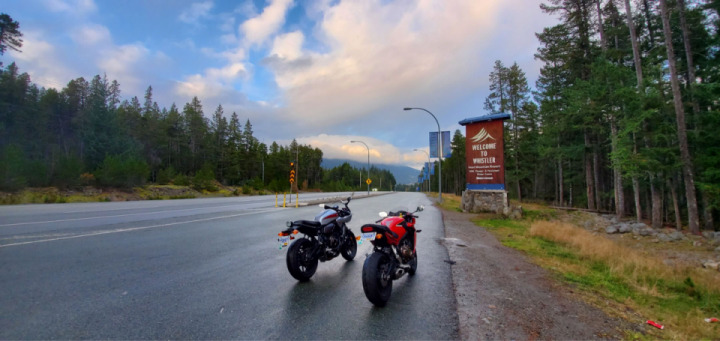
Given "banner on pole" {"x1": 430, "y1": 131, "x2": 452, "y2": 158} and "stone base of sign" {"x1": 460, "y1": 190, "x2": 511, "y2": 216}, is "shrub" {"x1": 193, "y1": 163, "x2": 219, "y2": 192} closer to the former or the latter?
"banner on pole" {"x1": 430, "y1": 131, "x2": 452, "y2": 158}

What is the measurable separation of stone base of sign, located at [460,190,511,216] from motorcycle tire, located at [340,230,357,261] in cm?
1350

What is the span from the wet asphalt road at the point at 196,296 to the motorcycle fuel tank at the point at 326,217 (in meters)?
0.94

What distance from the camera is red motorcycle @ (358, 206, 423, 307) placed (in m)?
3.77

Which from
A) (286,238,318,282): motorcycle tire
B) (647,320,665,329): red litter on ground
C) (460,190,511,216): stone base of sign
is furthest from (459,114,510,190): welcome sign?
(286,238,318,282): motorcycle tire

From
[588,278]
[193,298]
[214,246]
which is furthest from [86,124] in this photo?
[588,278]

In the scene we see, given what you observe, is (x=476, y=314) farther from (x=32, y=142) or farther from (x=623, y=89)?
(x=32, y=142)

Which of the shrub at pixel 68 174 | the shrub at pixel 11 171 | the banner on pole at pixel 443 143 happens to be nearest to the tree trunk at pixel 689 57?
the banner on pole at pixel 443 143

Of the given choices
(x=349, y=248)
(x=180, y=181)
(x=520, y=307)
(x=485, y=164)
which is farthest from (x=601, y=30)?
(x=180, y=181)

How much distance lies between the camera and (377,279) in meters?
3.83

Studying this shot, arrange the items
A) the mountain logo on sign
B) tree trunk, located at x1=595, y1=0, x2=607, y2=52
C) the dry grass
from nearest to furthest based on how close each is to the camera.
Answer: the dry grass
the mountain logo on sign
tree trunk, located at x1=595, y1=0, x2=607, y2=52

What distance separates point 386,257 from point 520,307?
185 centimetres

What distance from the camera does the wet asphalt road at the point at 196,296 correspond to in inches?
125

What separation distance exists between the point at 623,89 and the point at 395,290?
20.6 m

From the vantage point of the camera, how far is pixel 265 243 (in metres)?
7.96
